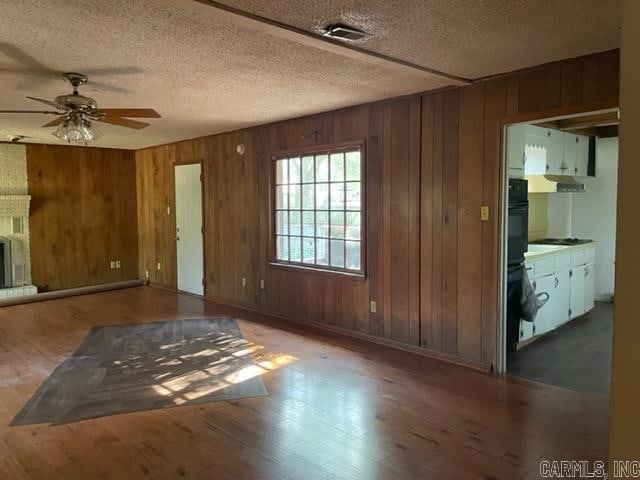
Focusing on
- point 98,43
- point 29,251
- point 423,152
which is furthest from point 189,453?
point 29,251

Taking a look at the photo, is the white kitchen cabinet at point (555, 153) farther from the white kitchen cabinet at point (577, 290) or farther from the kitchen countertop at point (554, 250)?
the white kitchen cabinet at point (577, 290)

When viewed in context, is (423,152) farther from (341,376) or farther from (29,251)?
(29,251)

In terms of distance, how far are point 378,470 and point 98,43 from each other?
2873 millimetres

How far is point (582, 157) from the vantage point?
19.3ft

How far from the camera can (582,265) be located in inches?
211

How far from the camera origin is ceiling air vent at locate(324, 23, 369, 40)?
8.37 feet

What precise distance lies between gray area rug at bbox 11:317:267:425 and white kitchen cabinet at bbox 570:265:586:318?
11.6 feet

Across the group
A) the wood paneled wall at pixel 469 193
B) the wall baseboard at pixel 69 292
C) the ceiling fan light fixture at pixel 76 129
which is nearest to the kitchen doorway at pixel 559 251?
Result: the wood paneled wall at pixel 469 193

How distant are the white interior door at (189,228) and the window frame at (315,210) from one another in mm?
1624

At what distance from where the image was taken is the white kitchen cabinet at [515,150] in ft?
A: 12.4

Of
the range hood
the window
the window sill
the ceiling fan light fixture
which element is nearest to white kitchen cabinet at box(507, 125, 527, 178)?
the range hood

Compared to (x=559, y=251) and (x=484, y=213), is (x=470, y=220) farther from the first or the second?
(x=559, y=251)

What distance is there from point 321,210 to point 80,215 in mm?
4780

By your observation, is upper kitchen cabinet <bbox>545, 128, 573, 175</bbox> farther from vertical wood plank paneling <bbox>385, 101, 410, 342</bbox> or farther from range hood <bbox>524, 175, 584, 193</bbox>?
vertical wood plank paneling <bbox>385, 101, 410, 342</bbox>
